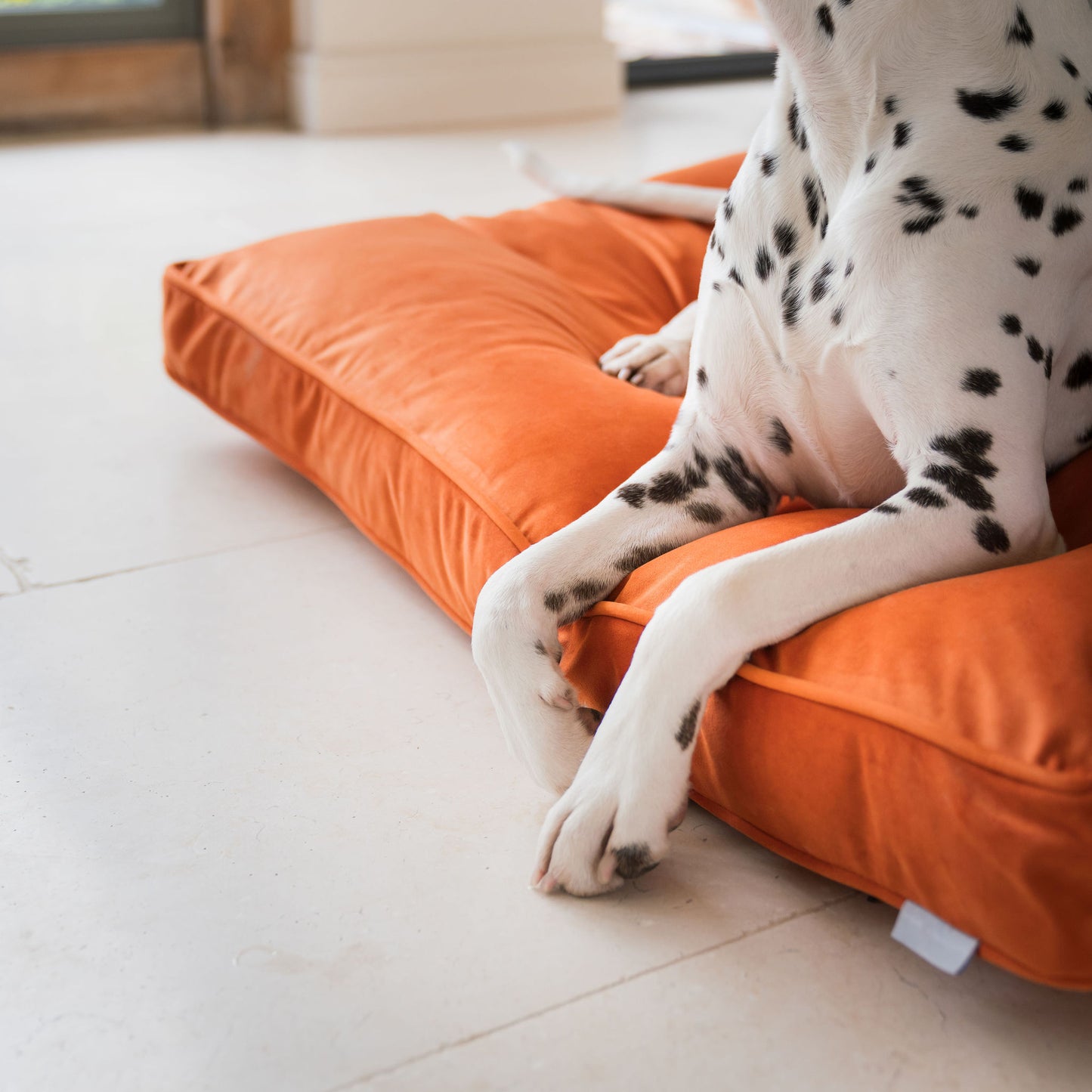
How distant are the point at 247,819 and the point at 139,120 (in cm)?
611

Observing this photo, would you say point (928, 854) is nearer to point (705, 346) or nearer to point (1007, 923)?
point (1007, 923)

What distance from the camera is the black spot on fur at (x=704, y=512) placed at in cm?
188

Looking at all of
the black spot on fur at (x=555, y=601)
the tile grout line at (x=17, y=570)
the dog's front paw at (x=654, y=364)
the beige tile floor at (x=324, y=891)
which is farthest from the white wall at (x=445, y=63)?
the black spot on fur at (x=555, y=601)

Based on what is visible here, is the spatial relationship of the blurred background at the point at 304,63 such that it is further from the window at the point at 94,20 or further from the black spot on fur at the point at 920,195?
the black spot on fur at the point at 920,195

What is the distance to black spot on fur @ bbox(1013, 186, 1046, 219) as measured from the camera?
1.57 meters

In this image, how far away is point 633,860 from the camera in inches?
58.4

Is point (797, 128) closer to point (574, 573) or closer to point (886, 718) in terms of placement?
point (574, 573)

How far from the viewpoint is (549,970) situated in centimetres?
143

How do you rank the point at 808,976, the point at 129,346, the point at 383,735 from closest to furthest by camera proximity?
the point at 808,976 → the point at 383,735 → the point at 129,346

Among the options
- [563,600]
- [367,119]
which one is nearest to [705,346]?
[563,600]

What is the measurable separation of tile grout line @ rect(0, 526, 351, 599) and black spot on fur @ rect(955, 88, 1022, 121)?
4.60ft

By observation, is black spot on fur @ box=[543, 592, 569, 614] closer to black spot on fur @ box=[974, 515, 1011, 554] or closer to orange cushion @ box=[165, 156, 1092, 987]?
orange cushion @ box=[165, 156, 1092, 987]

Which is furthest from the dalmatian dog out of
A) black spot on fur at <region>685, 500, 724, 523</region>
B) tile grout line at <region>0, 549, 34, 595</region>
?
tile grout line at <region>0, 549, 34, 595</region>

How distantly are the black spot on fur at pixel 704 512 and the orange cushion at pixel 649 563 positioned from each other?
10 cm
